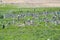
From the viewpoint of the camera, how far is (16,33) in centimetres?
2267

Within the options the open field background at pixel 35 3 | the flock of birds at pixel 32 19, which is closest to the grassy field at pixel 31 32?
the flock of birds at pixel 32 19

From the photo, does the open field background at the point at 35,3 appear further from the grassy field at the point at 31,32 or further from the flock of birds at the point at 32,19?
the grassy field at the point at 31,32

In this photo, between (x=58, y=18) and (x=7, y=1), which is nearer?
(x=58, y=18)

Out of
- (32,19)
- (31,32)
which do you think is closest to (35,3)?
(32,19)

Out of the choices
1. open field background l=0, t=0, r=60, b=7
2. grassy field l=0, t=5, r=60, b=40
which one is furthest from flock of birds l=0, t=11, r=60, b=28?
open field background l=0, t=0, r=60, b=7

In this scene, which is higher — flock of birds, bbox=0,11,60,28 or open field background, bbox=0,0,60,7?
flock of birds, bbox=0,11,60,28

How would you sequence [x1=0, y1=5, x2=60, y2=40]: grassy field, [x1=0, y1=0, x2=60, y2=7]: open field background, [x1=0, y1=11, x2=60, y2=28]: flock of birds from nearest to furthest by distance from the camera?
[x1=0, y1=5, x2=60, y2=40]: grassy field → [x1=0, y1=11, x2=60, y2=28]: flock of birds → [x1=0, y1=0, x2=60, y2=7]: open field background

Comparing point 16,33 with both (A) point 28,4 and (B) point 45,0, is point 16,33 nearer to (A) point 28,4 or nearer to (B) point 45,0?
(A) point 28,4

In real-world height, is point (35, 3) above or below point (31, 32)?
below

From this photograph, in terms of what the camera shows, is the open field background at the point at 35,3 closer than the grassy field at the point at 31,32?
No

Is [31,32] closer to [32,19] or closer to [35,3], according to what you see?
[32,19]

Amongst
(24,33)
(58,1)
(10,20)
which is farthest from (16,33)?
(58,1)

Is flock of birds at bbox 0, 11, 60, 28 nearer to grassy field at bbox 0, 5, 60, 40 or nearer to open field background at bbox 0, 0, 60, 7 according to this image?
grassy field at bbox 0, 5, 60, 40

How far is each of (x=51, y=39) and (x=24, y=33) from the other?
3.22 metres
